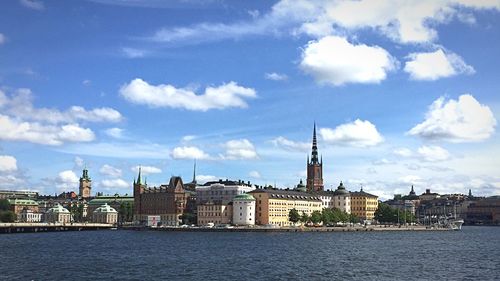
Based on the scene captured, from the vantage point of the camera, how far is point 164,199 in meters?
161

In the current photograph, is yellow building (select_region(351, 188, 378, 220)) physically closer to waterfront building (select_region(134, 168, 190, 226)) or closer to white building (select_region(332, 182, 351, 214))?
white building (select_region(332, 182, 351, 214))

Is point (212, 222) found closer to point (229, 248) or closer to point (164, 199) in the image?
point (164, 199)

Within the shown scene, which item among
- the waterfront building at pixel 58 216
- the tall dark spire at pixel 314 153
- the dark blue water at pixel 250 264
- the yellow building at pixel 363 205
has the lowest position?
the dark blue water at pixel 250 264

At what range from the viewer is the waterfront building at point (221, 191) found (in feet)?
502

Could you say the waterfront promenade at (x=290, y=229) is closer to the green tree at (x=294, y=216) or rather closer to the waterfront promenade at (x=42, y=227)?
the green tree at (x=294, y=216)

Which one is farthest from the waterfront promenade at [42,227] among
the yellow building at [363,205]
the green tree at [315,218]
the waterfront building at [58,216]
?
the yellow building at [363,205]

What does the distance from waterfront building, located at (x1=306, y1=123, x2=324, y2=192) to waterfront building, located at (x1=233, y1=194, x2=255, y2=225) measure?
48749 mm

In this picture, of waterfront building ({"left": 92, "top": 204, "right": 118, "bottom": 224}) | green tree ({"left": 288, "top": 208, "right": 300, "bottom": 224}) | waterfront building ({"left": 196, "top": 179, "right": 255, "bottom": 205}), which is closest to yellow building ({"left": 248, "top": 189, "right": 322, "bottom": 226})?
green tree ({"left": 288, "top": 208, "right": 300, "bottom": 224})

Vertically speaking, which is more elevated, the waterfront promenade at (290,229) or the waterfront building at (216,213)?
the waterfront building at (216,213)

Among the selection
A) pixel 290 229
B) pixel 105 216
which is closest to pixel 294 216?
pixel 290 229

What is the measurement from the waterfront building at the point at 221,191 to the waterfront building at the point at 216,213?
3.90 m

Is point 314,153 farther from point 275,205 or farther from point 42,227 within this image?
point 42,227

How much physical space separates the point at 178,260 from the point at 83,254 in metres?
13.3

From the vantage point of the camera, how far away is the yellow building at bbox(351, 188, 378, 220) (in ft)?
566
